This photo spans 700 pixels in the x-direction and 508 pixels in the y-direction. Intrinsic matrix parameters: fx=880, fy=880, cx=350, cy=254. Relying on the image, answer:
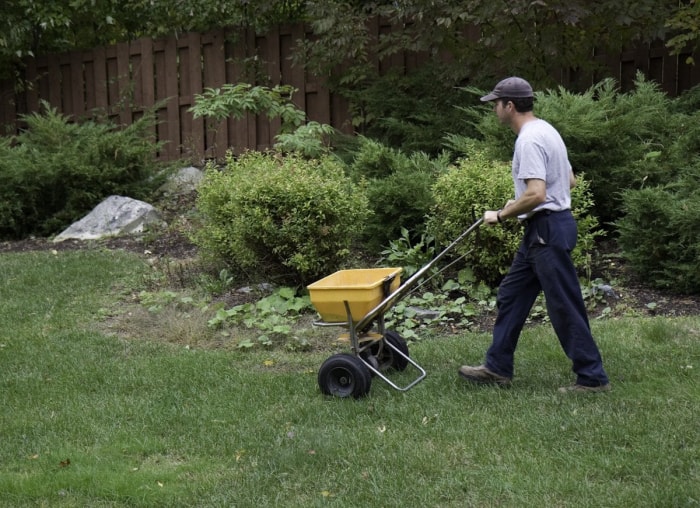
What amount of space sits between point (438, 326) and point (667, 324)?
1.73 metres

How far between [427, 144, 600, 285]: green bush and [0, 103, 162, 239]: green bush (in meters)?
5.50

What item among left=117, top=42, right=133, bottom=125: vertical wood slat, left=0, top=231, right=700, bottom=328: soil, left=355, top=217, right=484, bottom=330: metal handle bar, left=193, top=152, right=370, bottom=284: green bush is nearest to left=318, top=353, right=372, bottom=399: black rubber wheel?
left=355, top=217, right=484, bottom=330: metal handle bar

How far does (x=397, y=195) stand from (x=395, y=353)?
297 cm

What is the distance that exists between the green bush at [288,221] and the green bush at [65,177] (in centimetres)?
404

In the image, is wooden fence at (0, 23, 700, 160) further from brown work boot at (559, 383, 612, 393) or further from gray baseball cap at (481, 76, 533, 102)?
brown work boot at (559, 383, 612, 393)

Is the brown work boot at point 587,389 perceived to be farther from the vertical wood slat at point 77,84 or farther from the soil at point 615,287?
the vertical wood slat at point 77,84

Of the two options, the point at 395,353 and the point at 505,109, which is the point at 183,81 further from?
the point at 505,109

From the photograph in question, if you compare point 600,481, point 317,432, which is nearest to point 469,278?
point 317,432

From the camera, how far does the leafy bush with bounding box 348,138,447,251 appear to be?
27.6ft

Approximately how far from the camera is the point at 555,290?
Result: 498cm

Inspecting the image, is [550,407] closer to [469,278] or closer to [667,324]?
[667,324]

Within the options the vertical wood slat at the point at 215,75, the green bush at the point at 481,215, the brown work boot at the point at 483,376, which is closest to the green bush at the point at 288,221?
the green bush at the point at 481,215

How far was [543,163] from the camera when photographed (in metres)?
4.85

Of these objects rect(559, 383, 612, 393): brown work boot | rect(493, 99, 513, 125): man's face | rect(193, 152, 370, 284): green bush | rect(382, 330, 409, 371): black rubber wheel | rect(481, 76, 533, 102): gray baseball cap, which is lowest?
rect(559, 383, 612, 393): brown work boot
